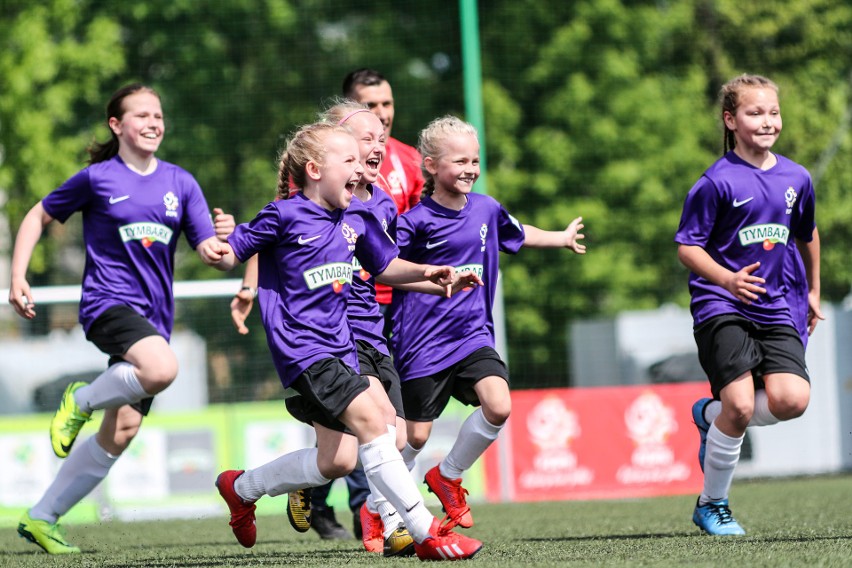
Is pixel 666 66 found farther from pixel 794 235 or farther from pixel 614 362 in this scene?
pixel 794 235

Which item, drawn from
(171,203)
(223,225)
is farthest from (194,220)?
(223,225)

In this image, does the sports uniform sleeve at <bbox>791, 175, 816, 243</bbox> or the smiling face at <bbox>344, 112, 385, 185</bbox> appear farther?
the sports uniform sleeve at <bbox>791, 175, 816, 243</bbox>

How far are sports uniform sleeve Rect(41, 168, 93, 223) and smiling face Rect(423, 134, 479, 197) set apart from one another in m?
1.68

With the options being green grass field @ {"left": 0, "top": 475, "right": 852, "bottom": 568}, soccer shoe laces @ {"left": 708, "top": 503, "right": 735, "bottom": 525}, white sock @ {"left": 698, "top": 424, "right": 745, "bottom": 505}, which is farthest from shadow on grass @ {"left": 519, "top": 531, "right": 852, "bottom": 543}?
white sock @ {"left": 698, "top": 424, "right": 745, "bottom": 505}

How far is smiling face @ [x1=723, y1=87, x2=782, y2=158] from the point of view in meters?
5.77

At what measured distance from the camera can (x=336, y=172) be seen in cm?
512

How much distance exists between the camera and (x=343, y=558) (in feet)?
17.6

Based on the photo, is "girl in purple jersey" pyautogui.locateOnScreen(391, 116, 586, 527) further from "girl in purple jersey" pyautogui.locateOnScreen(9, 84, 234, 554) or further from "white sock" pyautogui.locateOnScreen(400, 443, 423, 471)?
"girl in purple jersey" pyautogui.locateOnScreen(9, 84, 234, 554)

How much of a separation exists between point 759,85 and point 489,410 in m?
1.90

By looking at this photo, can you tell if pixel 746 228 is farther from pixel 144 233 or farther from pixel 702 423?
pixel 144 233

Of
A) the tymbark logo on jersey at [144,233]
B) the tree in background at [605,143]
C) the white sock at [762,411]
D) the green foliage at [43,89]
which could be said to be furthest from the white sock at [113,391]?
the tree in background at [605,143]

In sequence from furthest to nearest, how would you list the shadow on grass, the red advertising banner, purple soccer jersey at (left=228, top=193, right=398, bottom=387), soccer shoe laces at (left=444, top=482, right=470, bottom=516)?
the red advertising banner
soccer shoe laces at (left=444, top=482, right=470, bottom=516)
the shadow on grass
purple soccer jersey at (left=228, top=193, right=398, bottom=387)

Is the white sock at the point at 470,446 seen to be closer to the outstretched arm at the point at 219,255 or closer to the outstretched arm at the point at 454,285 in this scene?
the outstretched arm at the point at 454,285

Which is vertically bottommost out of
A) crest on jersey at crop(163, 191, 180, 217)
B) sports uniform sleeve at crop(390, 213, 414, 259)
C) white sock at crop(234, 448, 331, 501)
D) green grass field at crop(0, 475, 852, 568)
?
green grass field at crop(0, 475, 852, 568)
